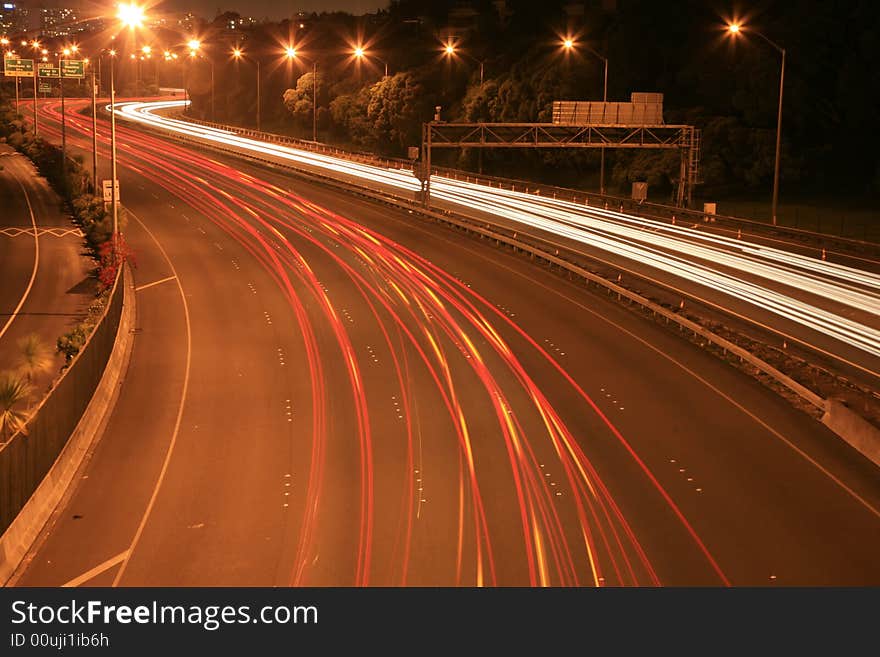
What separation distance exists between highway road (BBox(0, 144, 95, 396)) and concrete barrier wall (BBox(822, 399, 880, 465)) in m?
17.4

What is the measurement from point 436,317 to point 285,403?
9.30 meters

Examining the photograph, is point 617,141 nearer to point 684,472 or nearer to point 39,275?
point 39,275

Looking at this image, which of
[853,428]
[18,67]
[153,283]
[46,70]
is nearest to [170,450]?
[853,428]

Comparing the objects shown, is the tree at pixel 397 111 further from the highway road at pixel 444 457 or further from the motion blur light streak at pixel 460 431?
the highway road at pixel 444 457

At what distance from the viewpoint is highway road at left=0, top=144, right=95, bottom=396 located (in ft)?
100

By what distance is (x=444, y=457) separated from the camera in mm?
19531

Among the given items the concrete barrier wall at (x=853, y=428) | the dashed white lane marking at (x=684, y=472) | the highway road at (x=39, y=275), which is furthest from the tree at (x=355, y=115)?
the dashed white lane marking at (x=684, y=472)

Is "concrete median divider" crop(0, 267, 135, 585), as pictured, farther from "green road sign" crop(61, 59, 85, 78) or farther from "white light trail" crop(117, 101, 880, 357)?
"green road sign" crop(61, 59, 85, 78)

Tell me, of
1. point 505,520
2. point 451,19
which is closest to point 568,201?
point 505,520

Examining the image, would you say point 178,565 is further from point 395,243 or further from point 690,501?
point 395,243

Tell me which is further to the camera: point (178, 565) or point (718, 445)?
point (718, 445)

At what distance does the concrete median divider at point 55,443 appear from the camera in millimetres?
14930

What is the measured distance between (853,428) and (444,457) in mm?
7996

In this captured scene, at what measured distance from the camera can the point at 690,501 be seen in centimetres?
1745
